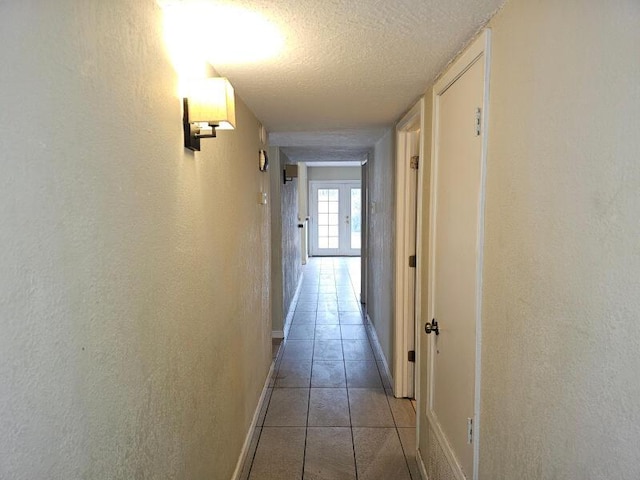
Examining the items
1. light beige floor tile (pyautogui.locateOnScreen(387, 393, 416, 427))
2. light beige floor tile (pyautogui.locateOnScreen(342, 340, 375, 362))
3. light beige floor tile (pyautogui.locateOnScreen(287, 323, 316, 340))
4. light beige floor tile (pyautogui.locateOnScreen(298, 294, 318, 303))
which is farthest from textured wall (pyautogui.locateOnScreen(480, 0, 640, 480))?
light beige floor tile (pyautogui.locateOnScreen(298, 294, 318, 303))

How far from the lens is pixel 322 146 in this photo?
14.4ft

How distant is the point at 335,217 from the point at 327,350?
630cm

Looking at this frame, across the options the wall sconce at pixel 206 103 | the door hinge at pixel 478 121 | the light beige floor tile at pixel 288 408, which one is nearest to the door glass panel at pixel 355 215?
the light beige floor tile at pixel 288 408

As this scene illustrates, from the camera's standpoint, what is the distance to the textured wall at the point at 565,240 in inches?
28.0

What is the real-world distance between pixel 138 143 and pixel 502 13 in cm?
106

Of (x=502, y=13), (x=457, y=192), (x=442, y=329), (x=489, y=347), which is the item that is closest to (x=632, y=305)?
(x=489, y=347)

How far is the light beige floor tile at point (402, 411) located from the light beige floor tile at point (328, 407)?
0.33 meters

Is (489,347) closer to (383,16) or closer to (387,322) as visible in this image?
(383,16)

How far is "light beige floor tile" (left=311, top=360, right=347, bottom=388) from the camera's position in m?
3.42

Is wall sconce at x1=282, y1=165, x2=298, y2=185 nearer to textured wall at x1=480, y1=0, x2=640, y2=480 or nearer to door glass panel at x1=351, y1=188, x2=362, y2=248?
textured wall at x1=480, y1=0, x2=640, y2=480

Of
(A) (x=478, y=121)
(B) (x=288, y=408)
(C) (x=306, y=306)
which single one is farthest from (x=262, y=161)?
(C) (x=306, y=306)

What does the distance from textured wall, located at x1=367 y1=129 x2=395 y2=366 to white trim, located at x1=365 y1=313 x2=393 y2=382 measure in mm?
72

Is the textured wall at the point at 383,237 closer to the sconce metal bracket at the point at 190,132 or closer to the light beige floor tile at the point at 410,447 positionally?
the light beige floor tile at the point at 410,447

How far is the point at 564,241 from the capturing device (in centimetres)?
89
